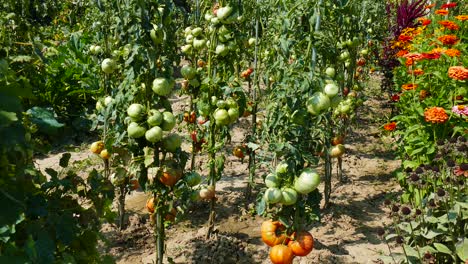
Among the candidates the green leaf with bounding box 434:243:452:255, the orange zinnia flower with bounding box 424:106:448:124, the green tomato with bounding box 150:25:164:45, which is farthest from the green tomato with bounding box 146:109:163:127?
the orange zinnia flower with bounding box 424:106:448:124

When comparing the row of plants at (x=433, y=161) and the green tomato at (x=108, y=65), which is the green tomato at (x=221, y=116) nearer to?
the green tomato at (x=108, y=65)

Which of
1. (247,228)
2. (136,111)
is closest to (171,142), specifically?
(136,111)

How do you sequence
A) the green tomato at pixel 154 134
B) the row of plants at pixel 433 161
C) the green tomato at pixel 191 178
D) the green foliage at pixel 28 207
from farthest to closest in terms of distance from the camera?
1. the green tomato at pixel 191 178
2. the row of plants at pixel 433 161
3. the green tomato at pixel 154 134
4. the green foliage at pixel 28 207

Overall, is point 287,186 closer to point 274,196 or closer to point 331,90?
point 274,196

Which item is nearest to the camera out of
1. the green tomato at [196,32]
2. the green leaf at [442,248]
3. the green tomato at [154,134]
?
the green tomato at [154,134]

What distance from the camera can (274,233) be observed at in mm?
2713

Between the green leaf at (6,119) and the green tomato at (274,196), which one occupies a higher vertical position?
the green leaf at (6,119)

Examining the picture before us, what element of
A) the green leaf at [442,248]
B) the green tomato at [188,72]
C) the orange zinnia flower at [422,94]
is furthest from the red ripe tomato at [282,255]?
the orange zinnia flower at [422,94]

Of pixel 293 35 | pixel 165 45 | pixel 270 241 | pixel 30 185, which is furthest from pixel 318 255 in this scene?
pixel 30 185

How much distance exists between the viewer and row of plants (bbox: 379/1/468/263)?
2.90 metres

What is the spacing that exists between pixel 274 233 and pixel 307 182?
0.48 meters

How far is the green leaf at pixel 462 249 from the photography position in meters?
2.66

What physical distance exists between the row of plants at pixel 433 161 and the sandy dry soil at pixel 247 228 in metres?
0.34

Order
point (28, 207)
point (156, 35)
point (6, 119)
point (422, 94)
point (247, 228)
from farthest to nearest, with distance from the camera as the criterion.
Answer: point (422, 94) < point (247, 228) < point (156, 35) < point (28, 207) < point (6, 119)
